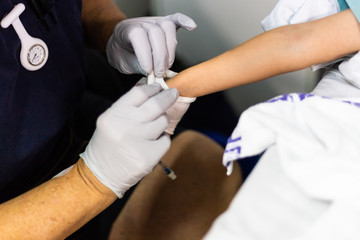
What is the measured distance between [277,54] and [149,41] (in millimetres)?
295

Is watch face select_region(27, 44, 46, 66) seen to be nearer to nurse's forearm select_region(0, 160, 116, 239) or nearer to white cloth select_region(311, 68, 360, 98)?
nurse's forearm select_region(0, 160, 116, 239)

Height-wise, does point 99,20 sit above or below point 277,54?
above

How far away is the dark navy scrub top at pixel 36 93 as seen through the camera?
686 millimetres

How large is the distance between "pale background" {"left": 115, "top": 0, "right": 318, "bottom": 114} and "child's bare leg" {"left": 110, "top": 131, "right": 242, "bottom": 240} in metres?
0.32

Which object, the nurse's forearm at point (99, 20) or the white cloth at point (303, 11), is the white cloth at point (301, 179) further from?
the nurse's forearm at point (99, 20)

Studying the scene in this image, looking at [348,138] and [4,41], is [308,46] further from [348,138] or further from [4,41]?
[4,41]

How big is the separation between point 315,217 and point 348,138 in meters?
0.15

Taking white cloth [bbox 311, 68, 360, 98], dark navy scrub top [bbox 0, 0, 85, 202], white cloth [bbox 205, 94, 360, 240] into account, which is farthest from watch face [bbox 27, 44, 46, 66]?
white cloth [bbox 311, 68, 360, 98]

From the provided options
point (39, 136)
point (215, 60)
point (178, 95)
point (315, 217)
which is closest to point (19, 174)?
point (39, 136)

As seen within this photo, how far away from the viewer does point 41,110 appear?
77cm

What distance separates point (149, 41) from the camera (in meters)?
0.78

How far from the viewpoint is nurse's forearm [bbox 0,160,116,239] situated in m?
0.66

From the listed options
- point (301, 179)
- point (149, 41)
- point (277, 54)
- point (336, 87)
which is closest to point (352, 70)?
point (336, 87)

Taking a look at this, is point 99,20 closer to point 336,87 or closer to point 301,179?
point 336,87
